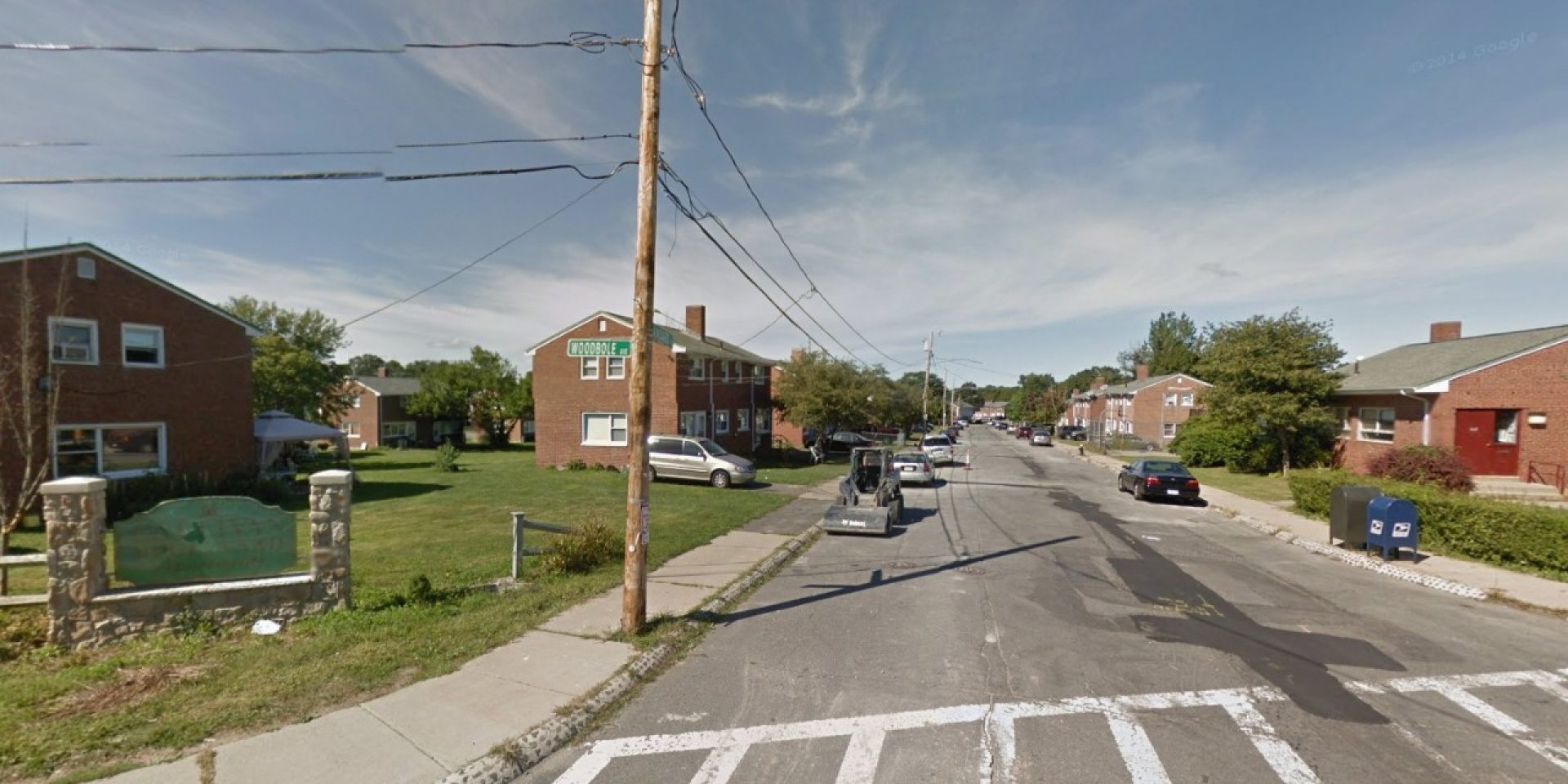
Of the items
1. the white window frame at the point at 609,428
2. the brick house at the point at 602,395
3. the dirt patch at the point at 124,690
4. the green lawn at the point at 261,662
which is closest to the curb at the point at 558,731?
the green lawn at the point at 261,662

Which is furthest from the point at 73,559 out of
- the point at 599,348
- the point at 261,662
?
the point at 599,348

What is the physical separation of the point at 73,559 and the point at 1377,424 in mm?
34292

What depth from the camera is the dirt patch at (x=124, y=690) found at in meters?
4.82

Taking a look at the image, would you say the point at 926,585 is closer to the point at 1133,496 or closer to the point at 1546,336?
the point at 1133,496

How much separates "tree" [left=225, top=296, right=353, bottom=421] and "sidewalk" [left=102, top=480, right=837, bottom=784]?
35.5 meters

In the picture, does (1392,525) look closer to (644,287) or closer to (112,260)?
(644,287)

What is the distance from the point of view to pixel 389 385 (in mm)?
54344

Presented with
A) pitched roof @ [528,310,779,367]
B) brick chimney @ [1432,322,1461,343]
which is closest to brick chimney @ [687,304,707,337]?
pitched roof @ [528,310,779,367]

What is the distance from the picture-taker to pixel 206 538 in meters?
6.81

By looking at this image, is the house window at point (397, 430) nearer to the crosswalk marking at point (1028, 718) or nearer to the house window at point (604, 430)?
the house window at point (604, 430)

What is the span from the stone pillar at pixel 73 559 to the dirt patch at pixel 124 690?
117 centimetres

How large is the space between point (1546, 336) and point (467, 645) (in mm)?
31009

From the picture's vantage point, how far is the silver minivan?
71.2 feet

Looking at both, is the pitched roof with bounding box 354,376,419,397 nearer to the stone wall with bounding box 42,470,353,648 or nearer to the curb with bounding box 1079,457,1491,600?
the stone wall with bounding box 42,470,353,648
